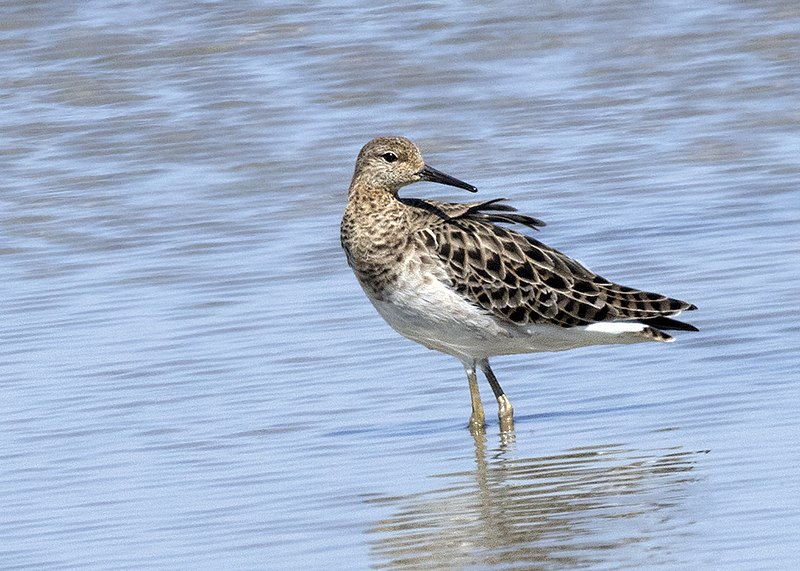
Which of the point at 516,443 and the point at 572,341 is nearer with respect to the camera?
the point at 516,443

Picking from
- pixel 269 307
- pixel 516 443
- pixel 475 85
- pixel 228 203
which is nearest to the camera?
pixel 516 443

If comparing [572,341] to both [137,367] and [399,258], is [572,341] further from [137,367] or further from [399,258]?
[137,367]

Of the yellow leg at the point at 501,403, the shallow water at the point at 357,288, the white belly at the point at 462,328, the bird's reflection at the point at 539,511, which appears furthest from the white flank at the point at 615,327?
the bird's reflection at the point at 539,511

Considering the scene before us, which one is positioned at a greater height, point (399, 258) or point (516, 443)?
point (399, 258)

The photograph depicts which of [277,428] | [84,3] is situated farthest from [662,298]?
[84,3]

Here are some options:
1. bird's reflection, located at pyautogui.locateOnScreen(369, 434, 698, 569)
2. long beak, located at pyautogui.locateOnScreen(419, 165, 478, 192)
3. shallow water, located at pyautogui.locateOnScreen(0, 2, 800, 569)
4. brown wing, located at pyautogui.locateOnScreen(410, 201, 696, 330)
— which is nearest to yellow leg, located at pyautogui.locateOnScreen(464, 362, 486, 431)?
shallow water, located at pyautogui.locateOnScreen(0, 2, 800, 569)

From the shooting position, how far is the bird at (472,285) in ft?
33.0

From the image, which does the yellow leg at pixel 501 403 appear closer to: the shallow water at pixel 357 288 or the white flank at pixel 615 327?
the shallow water at pixel 357 288

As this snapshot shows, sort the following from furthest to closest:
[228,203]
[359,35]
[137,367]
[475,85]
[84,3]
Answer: [84,3] → [359,35] → [475,85] → [228,203] → [137,367]

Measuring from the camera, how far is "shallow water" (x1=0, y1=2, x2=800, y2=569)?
27.1 feet

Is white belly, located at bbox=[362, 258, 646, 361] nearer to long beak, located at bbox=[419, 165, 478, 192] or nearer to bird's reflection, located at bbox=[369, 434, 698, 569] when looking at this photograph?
long beak, located at bbox=[419, 165, 478, 192]

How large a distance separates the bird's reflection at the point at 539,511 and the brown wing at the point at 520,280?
109cm

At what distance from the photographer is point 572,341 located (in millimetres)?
10383

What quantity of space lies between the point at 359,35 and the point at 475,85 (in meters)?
2.16
